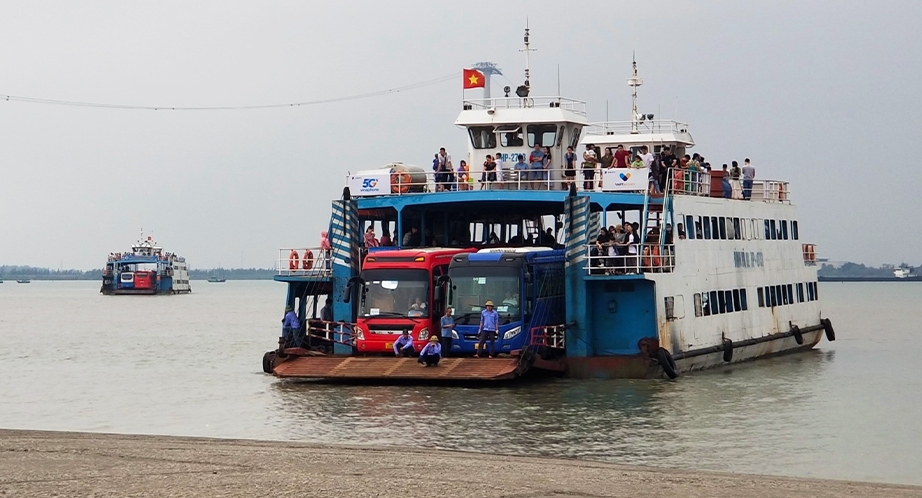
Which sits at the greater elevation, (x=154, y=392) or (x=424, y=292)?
(x=424, y=292)

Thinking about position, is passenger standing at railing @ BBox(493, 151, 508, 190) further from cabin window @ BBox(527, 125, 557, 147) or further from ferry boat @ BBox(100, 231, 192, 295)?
ferry boat @ BBox(100, 231, 192, 295)

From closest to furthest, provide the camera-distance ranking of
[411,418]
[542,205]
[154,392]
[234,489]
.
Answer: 1. [234,489]
2. [411,418]
3. [154,392]
4. [542,205]

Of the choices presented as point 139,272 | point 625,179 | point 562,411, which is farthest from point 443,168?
point 139,272

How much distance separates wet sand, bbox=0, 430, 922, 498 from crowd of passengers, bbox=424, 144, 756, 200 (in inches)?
589

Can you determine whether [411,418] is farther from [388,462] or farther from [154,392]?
[154,392]

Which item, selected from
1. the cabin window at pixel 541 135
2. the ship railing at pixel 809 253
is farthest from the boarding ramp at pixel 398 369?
the ship railing at pixel 809 253

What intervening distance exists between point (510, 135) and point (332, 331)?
28.2ft

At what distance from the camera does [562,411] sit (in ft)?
80.9

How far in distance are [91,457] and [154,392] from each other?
15.9 meters

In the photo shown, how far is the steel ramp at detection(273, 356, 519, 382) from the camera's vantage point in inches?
1040

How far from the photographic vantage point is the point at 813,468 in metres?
18.4

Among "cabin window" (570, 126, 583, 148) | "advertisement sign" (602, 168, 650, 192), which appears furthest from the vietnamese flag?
"advertisement sign" (602, 168, 650, 192)

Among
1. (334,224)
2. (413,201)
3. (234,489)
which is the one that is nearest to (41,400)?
(334,224)

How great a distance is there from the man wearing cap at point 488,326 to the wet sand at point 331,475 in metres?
10.3
